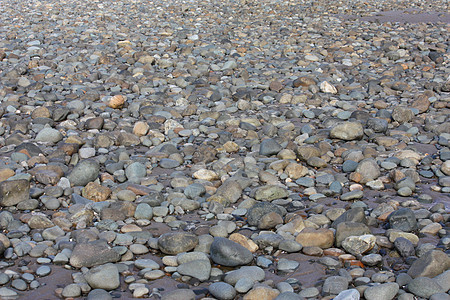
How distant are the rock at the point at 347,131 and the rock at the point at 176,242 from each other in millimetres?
2660

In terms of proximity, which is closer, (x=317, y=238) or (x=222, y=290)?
(x=222, y=290)

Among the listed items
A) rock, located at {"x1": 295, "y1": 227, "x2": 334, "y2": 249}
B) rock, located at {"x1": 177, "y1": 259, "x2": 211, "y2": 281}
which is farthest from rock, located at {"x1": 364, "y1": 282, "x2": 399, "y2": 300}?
rock, located at {"x1": 177, "y1": 259, "x2": 211, "y2": 281}

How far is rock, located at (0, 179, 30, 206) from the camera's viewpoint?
165 inches

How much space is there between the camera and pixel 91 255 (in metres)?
3.40

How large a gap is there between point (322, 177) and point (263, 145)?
86 cm

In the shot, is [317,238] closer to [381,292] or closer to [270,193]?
[381,292]

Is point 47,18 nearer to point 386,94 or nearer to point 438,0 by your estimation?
point 386,94

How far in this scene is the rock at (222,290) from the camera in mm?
3039

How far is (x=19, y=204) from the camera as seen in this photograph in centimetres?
418

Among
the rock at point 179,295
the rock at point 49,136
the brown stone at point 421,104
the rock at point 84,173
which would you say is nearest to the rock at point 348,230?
the rock at point 179,295

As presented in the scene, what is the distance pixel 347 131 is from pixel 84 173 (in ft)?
9.77

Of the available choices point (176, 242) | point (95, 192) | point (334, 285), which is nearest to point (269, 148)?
point (95, 192)

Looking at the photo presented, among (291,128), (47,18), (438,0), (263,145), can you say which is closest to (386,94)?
(291,128)

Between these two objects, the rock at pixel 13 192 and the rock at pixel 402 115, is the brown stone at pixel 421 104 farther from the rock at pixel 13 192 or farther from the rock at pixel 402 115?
the rock at pixel 13 192
